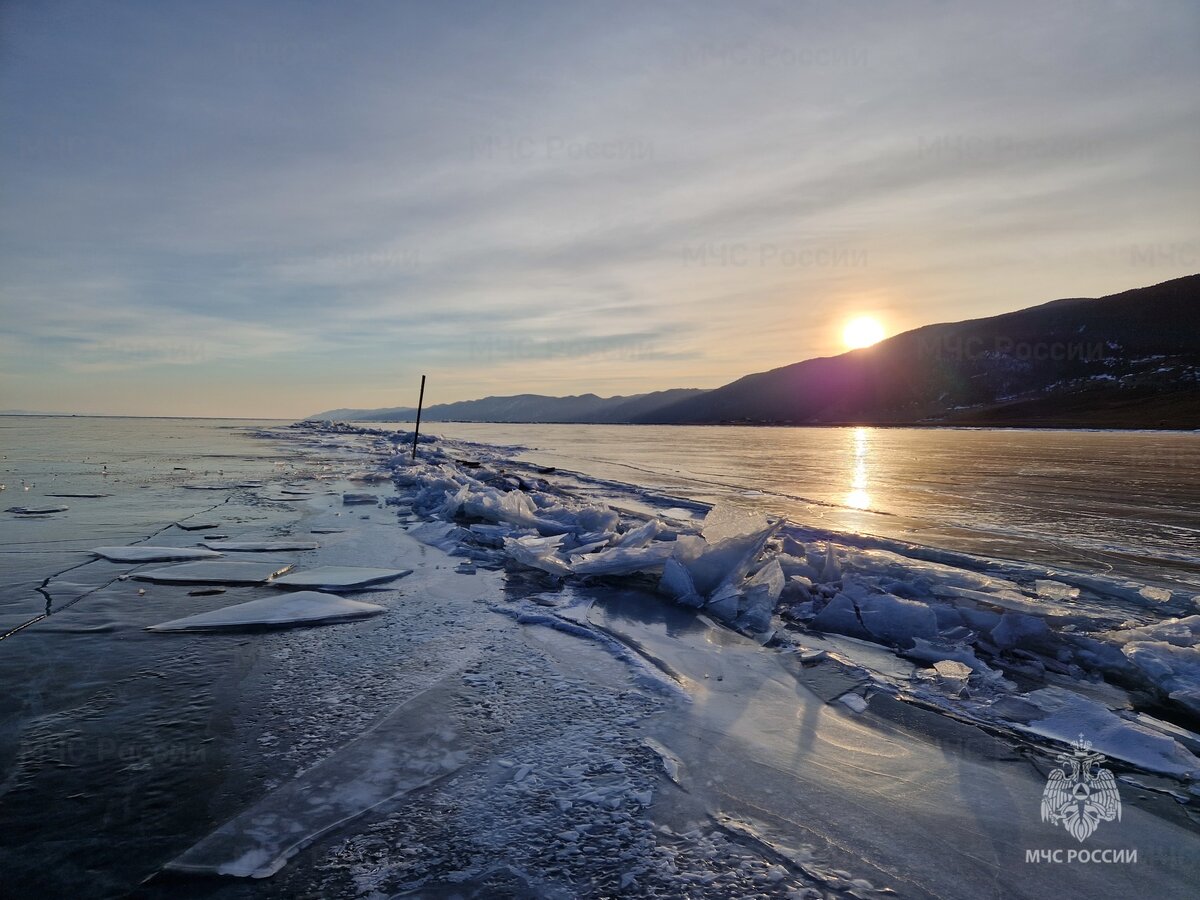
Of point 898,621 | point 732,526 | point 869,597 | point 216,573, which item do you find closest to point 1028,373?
point 732,526

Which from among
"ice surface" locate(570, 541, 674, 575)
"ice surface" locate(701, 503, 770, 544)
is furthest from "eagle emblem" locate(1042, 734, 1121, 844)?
"ice surface" locate(570, 541, 674, 575)

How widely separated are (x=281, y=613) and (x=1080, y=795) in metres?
5.52

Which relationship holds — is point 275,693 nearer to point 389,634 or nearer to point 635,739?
point 389,634

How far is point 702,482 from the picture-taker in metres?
18.3

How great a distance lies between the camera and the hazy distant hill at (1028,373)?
9662 cm

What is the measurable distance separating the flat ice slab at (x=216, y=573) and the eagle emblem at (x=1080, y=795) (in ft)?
21.5

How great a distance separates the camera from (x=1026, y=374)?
131000mm

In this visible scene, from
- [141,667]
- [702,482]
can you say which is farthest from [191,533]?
[702,482]

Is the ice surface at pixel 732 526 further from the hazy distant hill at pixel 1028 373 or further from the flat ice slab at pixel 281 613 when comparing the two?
the hazy distant hill at pixel 1028 373

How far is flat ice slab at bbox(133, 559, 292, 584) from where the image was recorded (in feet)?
19.6

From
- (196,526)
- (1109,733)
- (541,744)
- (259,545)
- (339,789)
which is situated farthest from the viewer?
(196,526)

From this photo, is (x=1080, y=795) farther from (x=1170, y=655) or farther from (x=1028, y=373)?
(x=1028, y=373)

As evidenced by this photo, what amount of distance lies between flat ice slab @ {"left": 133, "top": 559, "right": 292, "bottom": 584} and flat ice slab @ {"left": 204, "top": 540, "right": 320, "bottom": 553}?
73cm

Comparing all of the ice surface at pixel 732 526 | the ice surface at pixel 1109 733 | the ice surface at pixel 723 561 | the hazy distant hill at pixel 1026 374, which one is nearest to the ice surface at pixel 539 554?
the ice surface at pixel 723 561
